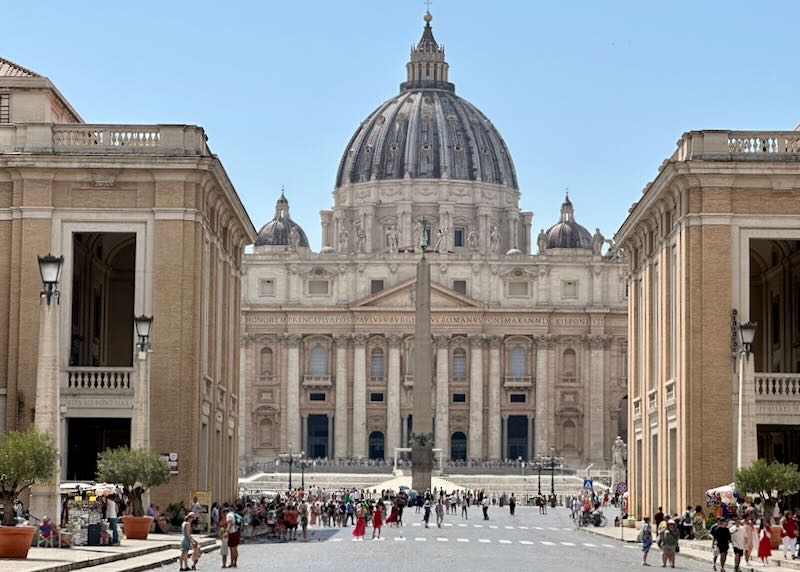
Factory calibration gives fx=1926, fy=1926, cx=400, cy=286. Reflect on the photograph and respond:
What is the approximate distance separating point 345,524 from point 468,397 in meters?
84.5

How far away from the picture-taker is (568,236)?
17925 centimetres

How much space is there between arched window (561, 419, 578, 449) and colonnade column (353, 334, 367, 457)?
55.5ft

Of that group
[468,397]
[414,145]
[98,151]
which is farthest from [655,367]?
[414,145]

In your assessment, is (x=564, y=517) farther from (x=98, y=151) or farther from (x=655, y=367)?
(x=98, y=151)

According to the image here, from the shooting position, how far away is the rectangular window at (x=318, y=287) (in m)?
164

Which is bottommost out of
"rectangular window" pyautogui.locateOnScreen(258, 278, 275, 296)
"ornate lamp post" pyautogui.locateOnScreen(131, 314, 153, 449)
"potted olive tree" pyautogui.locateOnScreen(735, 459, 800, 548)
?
"potted olive tree" pyautogui.locateOnScreen(735, 459, 800, 548)

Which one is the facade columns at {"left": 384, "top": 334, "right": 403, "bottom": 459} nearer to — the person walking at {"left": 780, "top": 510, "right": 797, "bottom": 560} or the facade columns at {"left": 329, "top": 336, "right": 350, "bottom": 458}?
the facade columns at {"left": 329, "top": 336, "right": 350, "bottom": 458}

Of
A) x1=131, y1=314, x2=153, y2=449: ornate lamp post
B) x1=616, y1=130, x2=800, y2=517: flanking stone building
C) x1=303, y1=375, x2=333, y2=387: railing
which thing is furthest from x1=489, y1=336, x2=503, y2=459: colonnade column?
x1=131, y1=314, x2=153, y2=449: ornate lamp post

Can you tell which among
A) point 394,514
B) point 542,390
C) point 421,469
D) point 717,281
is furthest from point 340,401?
point 717,281

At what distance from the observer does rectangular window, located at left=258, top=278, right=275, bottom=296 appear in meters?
164

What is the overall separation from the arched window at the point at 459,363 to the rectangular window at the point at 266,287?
1647 cm

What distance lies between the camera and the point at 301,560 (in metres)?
44.6

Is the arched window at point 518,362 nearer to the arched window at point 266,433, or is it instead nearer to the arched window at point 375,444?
the arched window at point 375,444

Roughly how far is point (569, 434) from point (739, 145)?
360ft
